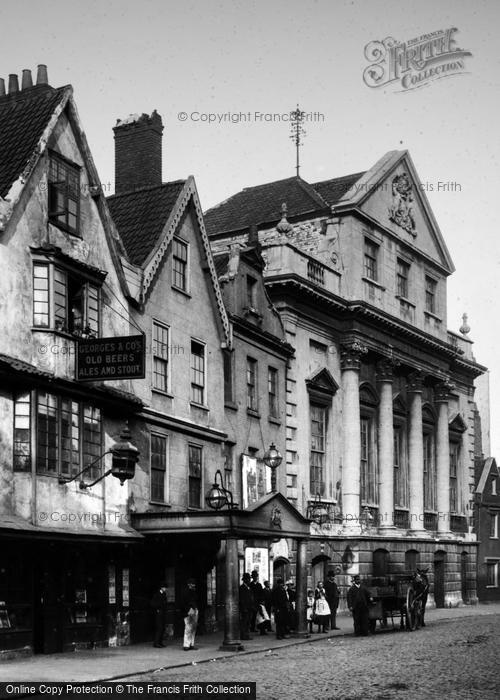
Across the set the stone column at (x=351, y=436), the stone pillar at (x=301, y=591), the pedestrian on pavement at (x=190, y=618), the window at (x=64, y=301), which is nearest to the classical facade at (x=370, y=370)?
the stone column at (x=351, y=436)

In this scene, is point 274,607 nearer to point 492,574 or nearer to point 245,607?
point 245,607

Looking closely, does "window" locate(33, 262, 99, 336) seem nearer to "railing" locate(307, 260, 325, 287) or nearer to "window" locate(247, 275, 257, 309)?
"window" locate(247, 275, 257, 309)

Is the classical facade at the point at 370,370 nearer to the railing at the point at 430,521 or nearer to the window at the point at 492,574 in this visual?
the railing at the point at 430,521

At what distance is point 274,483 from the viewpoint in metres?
39.9

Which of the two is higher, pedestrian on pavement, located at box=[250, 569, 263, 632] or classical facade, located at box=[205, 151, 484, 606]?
classical facade, located at box=[205, 151, 484, 606]

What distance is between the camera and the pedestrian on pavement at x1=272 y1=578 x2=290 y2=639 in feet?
105

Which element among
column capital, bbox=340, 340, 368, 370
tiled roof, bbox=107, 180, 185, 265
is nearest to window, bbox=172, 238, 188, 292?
tiled roof, bbox=107, 180, 185, 265

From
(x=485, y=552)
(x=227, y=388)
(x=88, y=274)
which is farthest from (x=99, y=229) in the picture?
(x=485, y=552)

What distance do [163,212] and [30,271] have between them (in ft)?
26.2

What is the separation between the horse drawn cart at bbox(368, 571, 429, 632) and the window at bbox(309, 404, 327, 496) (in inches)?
332

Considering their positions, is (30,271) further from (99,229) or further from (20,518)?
(20,518)

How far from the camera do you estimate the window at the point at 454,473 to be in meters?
56.7

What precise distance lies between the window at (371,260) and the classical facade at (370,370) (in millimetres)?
53

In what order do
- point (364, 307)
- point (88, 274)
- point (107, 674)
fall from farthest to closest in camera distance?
1. point (364, 307)
2. point (88, 274)
3. point (107, 674)
